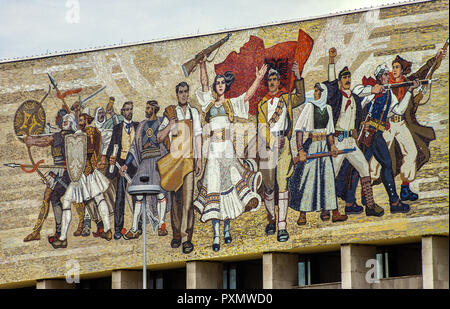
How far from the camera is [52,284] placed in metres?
37.1

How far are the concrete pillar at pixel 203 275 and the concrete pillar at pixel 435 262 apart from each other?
6.71 m

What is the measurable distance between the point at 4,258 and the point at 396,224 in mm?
12705

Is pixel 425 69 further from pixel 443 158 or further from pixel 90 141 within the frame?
pixel 90 141

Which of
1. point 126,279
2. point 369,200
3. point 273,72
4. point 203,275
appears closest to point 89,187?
point 126,279

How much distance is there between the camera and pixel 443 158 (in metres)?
30.6

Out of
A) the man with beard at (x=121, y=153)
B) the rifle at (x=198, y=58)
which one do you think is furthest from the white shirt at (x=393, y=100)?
the man with beard at (x=121, y=153)

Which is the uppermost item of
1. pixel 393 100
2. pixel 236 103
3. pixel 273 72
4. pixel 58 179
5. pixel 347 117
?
pixel 273 72

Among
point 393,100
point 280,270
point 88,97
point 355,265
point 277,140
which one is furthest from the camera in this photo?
point 88,97

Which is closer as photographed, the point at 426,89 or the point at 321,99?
the point at 426,89

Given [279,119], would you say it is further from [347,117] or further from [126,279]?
[126,279]

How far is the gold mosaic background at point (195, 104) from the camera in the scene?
30.8 meters

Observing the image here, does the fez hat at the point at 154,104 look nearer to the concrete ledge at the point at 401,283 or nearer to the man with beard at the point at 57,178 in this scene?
the man with beard at the point at 57,178

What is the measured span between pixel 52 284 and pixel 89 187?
3.20 metres
